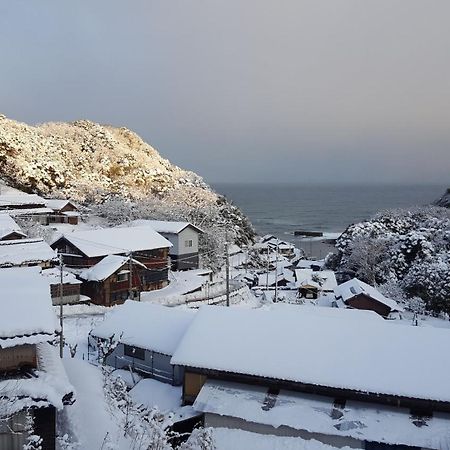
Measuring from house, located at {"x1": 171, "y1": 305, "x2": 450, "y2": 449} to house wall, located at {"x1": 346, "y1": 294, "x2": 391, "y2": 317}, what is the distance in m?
17.1

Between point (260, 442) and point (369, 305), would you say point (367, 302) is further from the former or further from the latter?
point (260, 442)

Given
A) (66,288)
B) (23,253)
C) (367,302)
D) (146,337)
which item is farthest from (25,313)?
(367,302)

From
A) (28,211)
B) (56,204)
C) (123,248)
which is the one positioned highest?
(56,204)

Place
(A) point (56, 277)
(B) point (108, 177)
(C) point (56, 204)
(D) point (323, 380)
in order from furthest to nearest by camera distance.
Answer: (B) point (108, 177) < (C) point (56, 204) < (A) point (56, 277) < (D) point (323, 380)

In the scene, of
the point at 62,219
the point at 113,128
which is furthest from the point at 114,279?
the point at 113,128

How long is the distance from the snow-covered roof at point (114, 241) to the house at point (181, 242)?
3406mm

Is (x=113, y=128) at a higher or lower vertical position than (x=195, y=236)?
higher

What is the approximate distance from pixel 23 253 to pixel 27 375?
1986 centimetres

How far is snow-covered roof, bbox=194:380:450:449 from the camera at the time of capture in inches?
400

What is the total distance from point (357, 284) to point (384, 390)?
2146 centimetres

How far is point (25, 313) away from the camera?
331 inches

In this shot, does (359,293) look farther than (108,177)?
No

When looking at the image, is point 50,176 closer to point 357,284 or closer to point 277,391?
point 357,284

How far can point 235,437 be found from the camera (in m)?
11.1
